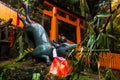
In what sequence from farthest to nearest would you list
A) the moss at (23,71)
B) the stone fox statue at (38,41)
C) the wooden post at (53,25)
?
the wooden post at (53,25)
the stone fox statue at (38,41)
the moss at (23,71)

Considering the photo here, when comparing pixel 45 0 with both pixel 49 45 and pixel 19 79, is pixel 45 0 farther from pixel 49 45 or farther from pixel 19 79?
pixel 19 79

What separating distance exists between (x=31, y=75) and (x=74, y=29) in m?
6.90

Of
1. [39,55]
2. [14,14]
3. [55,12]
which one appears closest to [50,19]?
[55,12]

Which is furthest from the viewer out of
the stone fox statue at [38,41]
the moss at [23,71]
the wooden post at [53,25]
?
the wooden post at [53,25]

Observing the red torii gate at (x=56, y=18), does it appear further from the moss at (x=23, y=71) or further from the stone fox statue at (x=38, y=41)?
the moss at (x=23, y=71)

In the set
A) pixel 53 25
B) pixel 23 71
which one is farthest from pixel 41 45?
pixel 53 25

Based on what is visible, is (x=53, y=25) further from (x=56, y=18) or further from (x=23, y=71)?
(x=23, y=71)

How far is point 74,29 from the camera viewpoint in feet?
46.3

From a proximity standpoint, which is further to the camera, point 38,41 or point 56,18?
point 56,18

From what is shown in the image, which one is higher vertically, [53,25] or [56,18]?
[56,18]

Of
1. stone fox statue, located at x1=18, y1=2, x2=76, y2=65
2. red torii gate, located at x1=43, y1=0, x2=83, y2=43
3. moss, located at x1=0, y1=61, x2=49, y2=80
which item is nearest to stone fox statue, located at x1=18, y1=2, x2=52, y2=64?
stone fox statue, located at x1=18, y1=2, x2=76, y2=65

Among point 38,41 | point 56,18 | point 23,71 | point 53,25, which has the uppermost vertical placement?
point 56,18

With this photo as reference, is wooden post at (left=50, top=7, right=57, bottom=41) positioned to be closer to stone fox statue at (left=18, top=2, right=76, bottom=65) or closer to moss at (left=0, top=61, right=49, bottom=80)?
stone fox statue at (left=18, top=2, right=76, bottom=65)

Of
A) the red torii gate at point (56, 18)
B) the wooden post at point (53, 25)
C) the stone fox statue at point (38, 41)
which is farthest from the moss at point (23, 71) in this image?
the red torii gate at point (56, 18)
